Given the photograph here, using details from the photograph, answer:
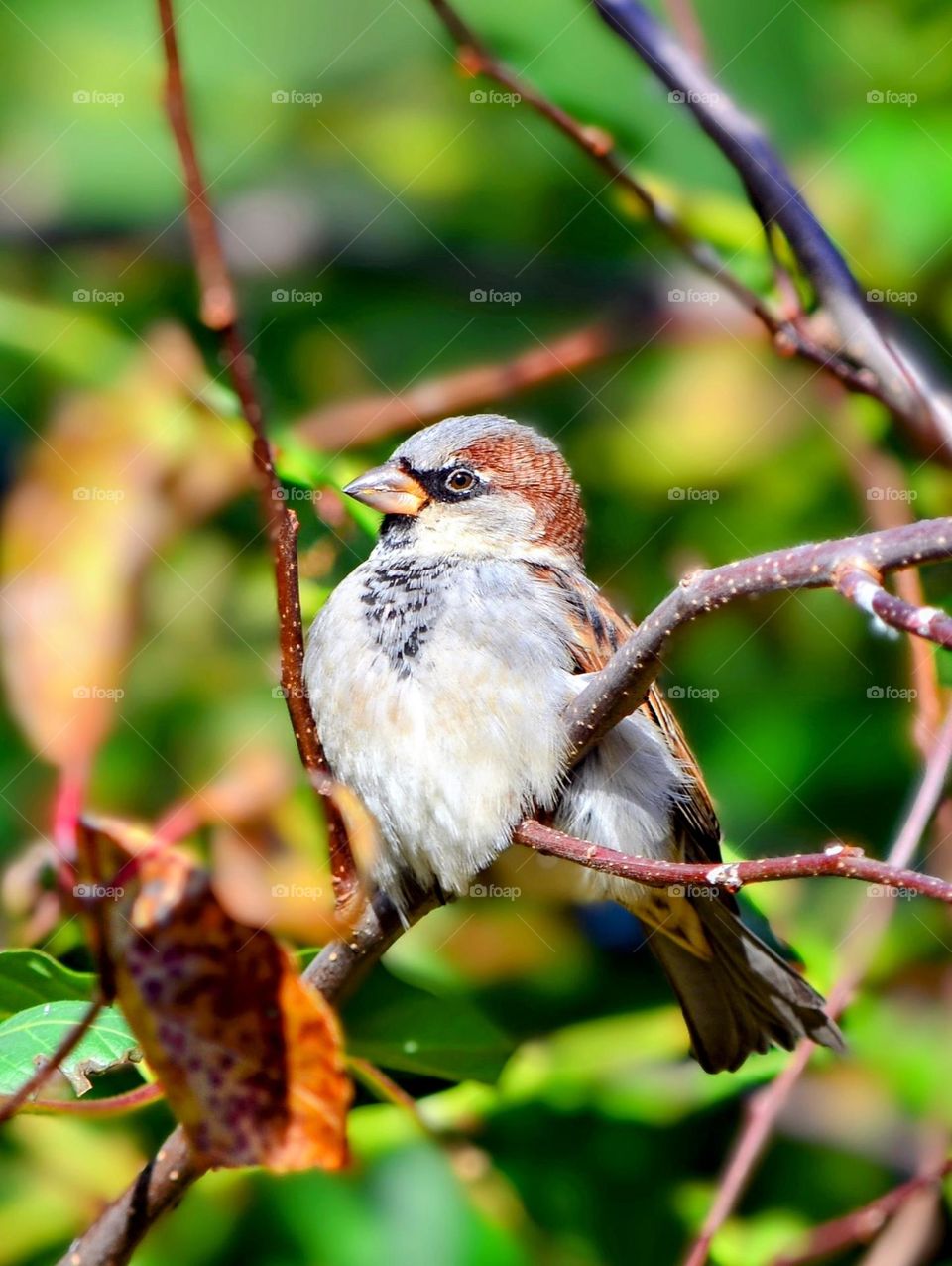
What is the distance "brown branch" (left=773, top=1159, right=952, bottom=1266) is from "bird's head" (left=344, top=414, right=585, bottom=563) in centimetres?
127

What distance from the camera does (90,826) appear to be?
1.36m

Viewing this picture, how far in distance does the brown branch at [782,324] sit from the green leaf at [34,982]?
5.44 ft

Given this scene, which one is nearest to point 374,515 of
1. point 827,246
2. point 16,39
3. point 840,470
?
point 827,246

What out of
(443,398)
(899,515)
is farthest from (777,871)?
(443,398)

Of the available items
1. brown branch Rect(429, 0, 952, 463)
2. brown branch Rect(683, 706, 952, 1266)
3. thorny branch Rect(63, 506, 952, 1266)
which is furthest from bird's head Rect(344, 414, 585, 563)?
brown branch Rect(683, 706, 952, 1266)

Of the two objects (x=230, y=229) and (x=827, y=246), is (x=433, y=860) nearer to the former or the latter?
(x=827, y=246)

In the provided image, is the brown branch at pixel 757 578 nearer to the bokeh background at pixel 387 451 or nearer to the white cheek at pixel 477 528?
the bokeh background at pixel 387 451

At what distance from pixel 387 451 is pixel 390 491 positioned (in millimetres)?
963

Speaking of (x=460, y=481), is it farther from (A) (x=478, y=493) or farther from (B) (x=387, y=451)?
(B) (x=387, y=451)

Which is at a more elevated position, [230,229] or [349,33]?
[349,33]

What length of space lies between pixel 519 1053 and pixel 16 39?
10.2 feet

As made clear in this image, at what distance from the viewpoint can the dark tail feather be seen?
2514mm

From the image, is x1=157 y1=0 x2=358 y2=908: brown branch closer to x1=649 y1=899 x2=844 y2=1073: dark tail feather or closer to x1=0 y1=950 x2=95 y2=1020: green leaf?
x1=0 y1=950 x2=95 y2=1020: green leaf

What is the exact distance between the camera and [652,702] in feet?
8.70
